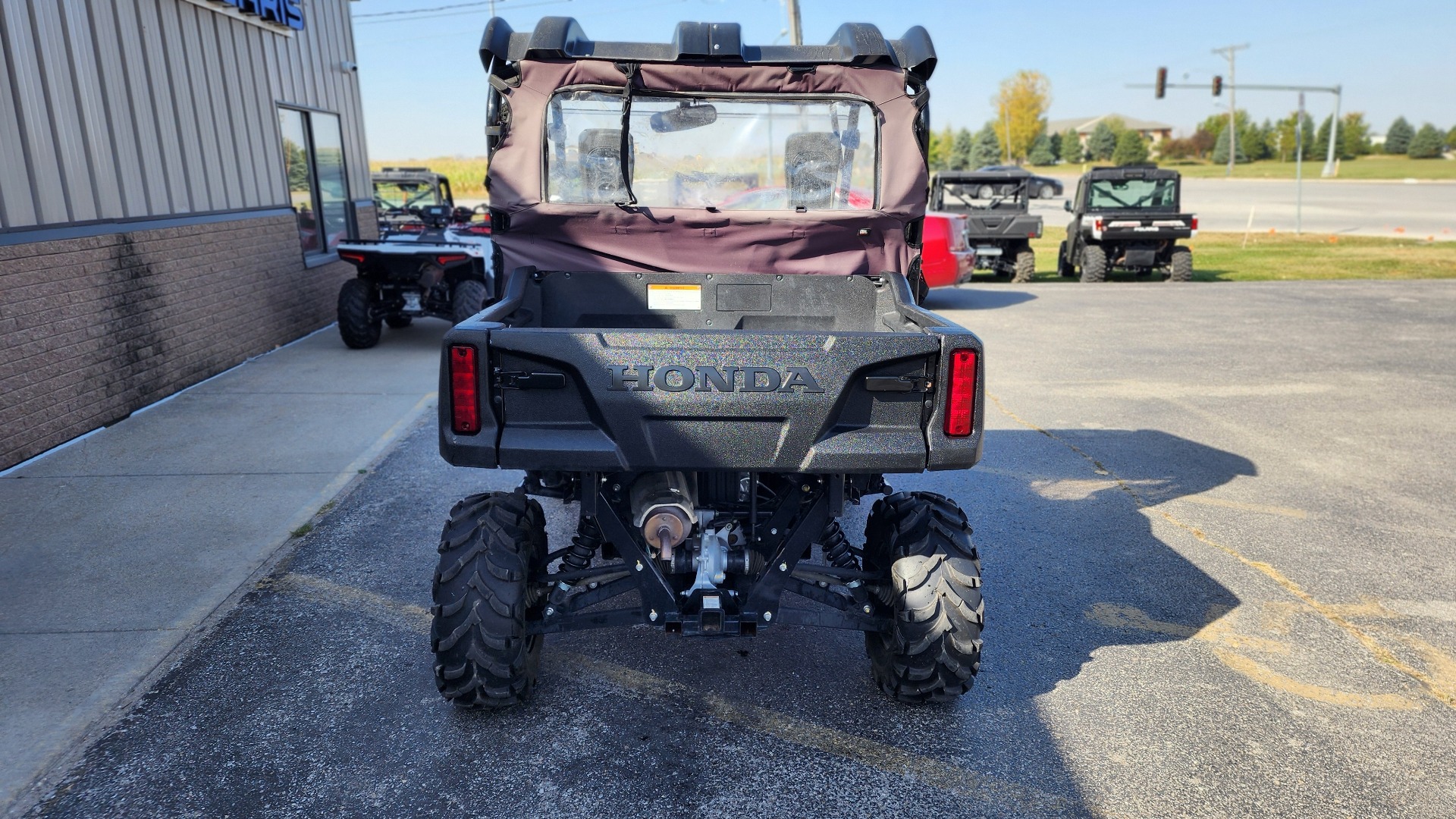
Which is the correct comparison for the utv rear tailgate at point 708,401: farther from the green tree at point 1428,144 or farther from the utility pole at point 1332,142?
the green tree at point 1428,144

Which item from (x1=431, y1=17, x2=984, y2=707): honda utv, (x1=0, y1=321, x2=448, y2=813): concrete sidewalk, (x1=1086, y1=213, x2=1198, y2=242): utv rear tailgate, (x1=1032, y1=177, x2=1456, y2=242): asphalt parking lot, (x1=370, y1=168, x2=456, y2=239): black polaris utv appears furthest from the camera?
(x1=1032, y1=177, x2=1456, y2=242): asphalt parking lot

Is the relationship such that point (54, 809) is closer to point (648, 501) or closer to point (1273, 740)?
point (648, 501)

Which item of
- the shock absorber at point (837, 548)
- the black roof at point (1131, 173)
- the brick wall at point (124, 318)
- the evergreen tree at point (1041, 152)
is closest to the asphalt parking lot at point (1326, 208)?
the black roof at point (1131, 173)

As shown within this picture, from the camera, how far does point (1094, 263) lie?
1866cm

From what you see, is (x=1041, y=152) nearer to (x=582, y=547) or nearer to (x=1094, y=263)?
(x=1094, y=263)

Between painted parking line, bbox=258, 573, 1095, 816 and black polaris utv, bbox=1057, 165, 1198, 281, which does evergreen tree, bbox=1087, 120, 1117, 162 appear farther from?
painted parking line, bbox=258, 573, 1095, 816

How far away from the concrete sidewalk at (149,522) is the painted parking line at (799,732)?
2.97ft

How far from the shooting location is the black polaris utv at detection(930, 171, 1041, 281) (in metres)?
18.2

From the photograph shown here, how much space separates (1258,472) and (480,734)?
5569 mm

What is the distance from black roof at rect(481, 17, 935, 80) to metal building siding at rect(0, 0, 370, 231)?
434 centimetres

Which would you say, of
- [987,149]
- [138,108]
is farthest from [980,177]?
[987,149]

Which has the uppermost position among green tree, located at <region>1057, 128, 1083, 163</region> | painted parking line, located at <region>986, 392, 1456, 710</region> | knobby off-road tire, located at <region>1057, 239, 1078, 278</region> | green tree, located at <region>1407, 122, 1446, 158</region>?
green tree, located at <region>1057, 128, 1083, 163</region>

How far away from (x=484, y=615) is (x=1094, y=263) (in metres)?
17.6

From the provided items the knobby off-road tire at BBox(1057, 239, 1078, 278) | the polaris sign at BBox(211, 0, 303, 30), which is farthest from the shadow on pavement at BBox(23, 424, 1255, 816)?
the knobby off-road tire at BBox(1057, 239, 1078, 278)
